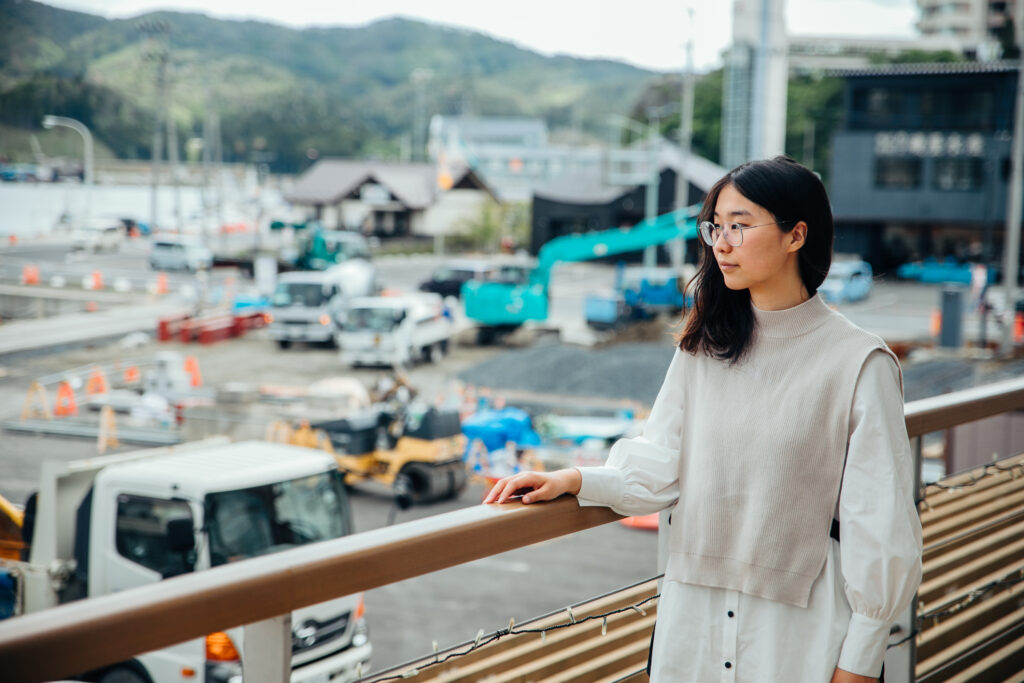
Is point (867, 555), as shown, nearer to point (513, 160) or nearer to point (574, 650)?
point (574, 650)

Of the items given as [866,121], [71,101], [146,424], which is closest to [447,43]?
[866,121]

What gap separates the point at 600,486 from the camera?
5.62ft

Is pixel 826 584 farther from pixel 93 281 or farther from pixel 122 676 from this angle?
pixel 93 281

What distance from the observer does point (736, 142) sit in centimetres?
1316

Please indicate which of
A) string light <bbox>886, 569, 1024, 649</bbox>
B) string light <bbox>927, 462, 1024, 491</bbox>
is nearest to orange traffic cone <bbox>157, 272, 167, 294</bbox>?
string light <bbox>927, 462, 1024, 491</bbox>

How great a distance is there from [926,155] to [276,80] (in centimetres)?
5489

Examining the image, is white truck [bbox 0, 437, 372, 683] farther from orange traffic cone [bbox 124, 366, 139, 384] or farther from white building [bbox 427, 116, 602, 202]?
white building [bbox 427, 116, 602, 202]

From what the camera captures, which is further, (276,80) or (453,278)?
(276,80)

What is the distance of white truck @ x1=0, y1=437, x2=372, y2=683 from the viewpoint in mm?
6395

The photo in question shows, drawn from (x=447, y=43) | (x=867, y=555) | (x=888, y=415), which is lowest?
(x=867, y=555)

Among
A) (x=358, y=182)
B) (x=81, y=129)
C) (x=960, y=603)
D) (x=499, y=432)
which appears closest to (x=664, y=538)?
(x=960, y=603)

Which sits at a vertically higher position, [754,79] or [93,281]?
[754,79]

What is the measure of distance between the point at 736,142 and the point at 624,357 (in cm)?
740

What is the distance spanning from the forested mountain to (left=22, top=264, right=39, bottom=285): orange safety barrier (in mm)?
4245
